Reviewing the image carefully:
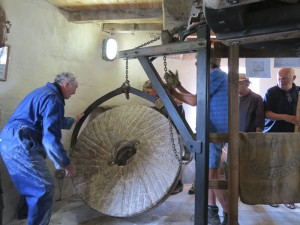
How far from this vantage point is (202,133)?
1375 millimetres

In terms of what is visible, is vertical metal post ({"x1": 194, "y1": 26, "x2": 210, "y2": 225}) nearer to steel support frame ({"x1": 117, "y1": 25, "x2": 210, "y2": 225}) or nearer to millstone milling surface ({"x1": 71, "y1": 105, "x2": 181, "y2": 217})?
steel support frame ({"x1": 117, "y1": 25, "x2": 210, "y2": 225})

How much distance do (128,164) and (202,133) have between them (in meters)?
1.14

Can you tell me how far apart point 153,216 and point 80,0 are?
220 centimetres

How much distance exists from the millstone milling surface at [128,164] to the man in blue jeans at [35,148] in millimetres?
423

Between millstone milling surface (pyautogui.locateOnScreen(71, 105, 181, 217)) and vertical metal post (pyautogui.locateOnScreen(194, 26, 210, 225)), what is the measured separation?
749mm

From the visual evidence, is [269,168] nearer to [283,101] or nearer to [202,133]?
[202,133]

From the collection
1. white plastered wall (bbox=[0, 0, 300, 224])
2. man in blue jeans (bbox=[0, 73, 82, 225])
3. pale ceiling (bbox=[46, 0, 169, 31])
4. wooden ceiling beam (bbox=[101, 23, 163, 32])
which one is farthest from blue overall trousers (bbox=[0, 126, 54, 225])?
wooden ceiling beam (bbox=[101, 23, 163, 32])

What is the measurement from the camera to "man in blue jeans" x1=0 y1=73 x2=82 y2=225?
191cm

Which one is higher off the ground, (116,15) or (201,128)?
(116,15)

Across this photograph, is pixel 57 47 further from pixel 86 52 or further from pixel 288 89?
pixel 288 89

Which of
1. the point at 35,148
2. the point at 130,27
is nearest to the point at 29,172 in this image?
the point at 35,148

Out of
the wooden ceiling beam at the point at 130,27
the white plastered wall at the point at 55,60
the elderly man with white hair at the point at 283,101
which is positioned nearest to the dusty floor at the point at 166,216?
the elderly man with white hair at the point at 283,101

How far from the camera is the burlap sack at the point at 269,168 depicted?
1.44 meters

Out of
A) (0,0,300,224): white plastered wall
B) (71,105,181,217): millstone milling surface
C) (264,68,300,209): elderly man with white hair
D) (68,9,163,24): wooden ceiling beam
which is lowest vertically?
(71,105,181,217): millstone milling surface
